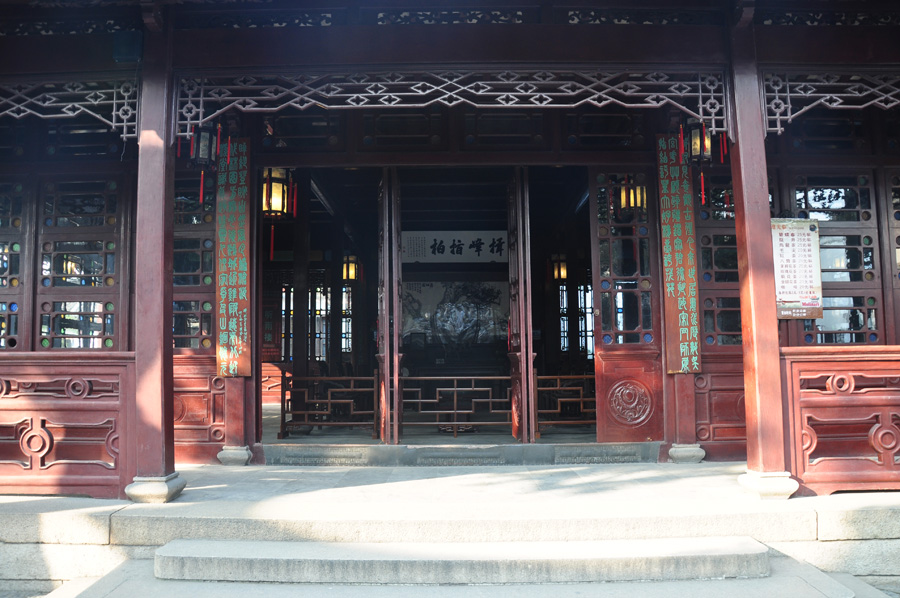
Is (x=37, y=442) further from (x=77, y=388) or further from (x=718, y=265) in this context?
(x=718, y=265)

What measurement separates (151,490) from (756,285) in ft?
14.0

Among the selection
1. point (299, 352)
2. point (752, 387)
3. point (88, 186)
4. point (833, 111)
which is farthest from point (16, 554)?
point (833, 111)

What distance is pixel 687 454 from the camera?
5.51 metres

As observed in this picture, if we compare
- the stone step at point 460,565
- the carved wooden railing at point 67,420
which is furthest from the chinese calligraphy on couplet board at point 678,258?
the carved wooden railing at point 67,420

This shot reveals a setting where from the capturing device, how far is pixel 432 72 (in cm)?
461

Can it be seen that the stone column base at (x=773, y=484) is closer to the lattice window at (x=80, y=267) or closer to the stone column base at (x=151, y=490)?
the stone column base at (x=151, y=490)

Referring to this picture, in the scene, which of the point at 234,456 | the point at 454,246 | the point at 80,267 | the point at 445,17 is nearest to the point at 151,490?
the point at 234,456

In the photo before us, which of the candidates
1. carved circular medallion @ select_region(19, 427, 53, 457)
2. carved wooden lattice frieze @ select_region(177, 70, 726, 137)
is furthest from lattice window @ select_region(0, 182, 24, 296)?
carved wooden lattice frieze @ select_region(177, 70, 726, 137)

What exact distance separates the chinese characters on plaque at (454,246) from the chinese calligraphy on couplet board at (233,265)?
5.39 metres

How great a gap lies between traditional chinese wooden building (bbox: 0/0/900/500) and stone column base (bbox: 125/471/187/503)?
3 cm

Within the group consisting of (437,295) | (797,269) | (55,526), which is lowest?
(55,526)

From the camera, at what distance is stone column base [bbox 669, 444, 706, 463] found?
5.50m

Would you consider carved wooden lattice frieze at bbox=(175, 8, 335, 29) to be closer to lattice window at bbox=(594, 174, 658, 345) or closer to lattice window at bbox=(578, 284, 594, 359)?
lattice window at bbox=(594, 174, 658, 345)

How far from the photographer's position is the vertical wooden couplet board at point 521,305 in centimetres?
596
